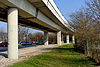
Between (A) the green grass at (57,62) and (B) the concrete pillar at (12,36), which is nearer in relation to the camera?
(A) the green grass at (57,62)

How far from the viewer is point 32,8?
14.2 meters

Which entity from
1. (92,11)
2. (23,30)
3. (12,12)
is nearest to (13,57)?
(12,12)

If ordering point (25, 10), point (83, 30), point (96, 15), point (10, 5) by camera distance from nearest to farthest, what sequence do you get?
point (96, 15)
point (10, 5)
point (25, 10)
point (83, 30)

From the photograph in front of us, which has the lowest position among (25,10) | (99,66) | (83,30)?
(99,66)

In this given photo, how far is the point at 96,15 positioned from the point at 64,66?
12.3 feet

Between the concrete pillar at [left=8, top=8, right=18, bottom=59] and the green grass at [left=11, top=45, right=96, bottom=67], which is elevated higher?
the concrete pillar at [left=8, top=8, right=18, bottom=59]

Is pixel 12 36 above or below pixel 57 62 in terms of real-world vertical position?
above

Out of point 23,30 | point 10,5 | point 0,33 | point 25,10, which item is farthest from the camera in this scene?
point 0,33

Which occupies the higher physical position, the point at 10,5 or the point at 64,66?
the point at 10,5

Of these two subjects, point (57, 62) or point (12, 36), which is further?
point (12, 36)

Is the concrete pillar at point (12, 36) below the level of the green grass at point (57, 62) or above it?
above

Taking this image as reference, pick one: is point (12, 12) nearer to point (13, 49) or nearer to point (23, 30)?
point (13, 49)

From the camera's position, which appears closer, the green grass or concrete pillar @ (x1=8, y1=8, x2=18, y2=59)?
the green grass

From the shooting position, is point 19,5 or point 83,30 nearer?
point 19,5
